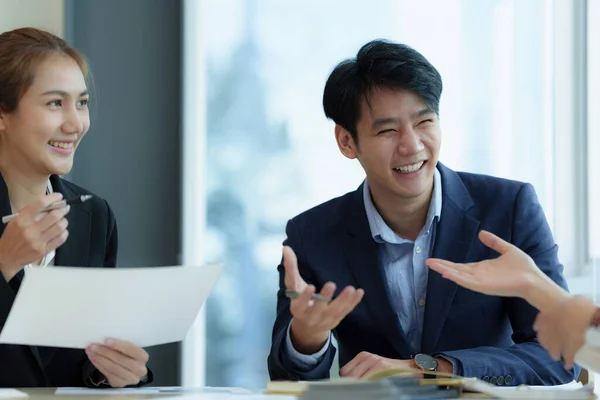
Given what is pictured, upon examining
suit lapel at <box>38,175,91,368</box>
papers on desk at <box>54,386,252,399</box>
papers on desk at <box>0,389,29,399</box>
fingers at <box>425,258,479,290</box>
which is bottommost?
papers on desk at <box>54,386,252,399</box>

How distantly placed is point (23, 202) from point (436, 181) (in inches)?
42.6

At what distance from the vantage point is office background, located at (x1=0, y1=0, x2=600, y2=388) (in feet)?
11.2

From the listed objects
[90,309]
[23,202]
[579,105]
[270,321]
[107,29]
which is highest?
[107,29]

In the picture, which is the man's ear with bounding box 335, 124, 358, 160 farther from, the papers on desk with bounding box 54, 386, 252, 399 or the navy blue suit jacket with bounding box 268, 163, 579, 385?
the papers on desk with bounding box 54, 386, 252, 399

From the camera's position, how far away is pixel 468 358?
6.02 ft

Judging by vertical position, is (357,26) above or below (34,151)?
above

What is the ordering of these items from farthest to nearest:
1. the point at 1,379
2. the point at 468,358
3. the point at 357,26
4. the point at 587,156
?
the point at 357,26, the point at 587,156, the point at 1,379, the point at 468,358

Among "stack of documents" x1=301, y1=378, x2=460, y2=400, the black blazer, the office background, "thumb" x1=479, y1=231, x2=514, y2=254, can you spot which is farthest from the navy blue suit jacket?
the office background

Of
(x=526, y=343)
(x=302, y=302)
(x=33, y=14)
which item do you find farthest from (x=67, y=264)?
(x=33, y=14)

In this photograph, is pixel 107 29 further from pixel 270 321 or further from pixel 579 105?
pixel 579 105

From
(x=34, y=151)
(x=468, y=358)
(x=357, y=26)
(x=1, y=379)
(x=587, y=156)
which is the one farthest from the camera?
(x=357, y=26)

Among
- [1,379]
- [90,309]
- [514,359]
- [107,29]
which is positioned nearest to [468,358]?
[514,359]

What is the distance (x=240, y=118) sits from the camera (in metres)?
3.63

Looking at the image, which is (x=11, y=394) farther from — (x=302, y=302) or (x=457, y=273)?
(x=457, y=273)
